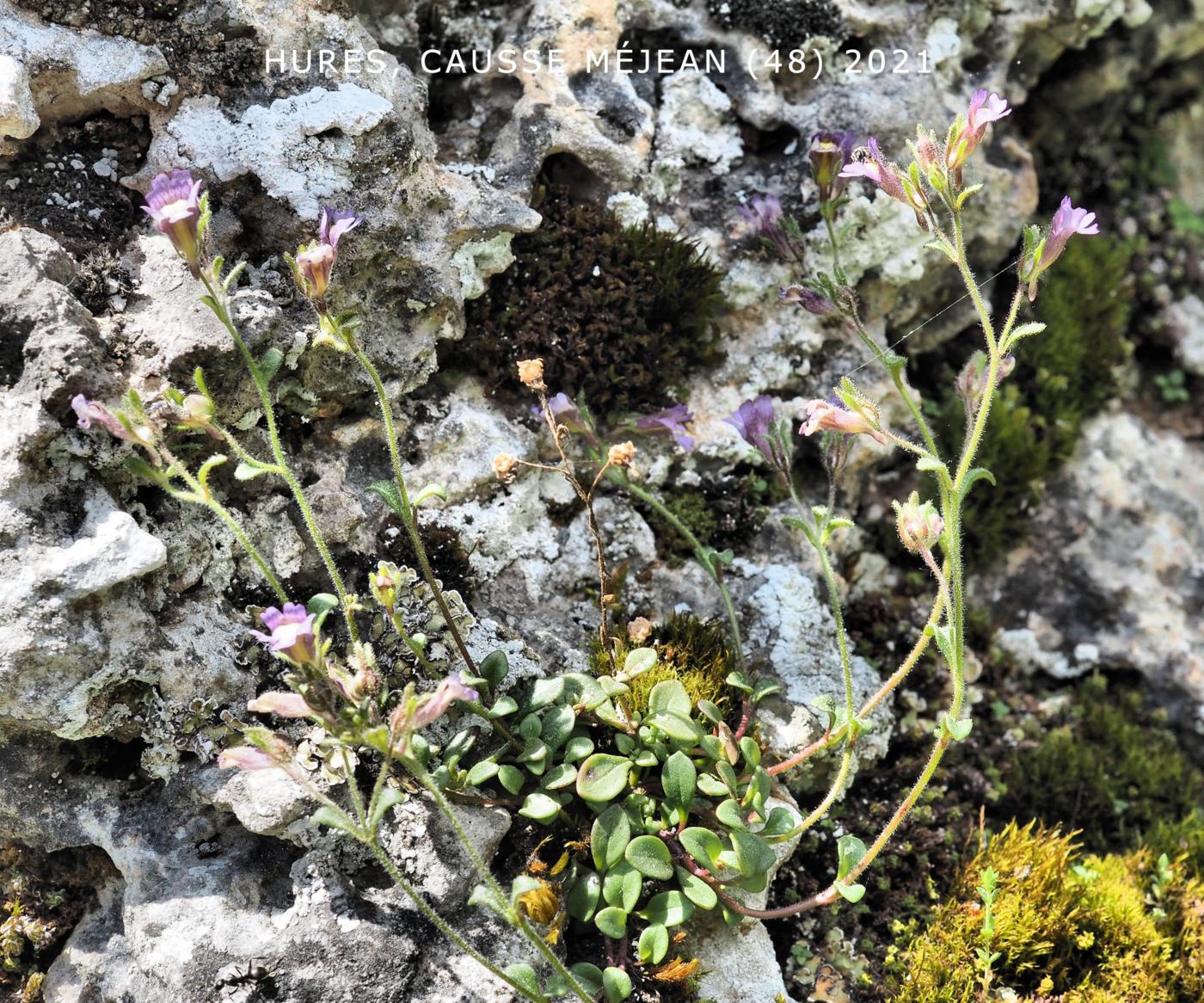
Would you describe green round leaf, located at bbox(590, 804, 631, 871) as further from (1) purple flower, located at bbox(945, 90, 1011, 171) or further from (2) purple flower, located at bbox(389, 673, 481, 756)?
(1) purple flower, located at bbox(945, 90, 1011, 171)

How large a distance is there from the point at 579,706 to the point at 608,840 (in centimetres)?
40

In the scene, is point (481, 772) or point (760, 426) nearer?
point (481, 772)

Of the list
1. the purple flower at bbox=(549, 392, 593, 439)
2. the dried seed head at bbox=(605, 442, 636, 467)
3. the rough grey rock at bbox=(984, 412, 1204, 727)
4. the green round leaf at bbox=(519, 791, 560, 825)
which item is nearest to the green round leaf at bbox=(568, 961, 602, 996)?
the green round leaf at bbox=(519, 791, 560, 825)

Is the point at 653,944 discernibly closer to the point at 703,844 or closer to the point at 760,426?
the point at 703,844

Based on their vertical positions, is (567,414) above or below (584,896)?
above

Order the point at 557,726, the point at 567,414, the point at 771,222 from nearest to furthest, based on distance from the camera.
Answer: the point at 557,726 < the point at 567,414 < the point at 771,222

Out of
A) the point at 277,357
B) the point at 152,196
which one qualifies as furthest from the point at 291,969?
the point at 152,196

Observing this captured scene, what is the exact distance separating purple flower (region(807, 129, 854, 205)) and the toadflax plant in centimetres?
45

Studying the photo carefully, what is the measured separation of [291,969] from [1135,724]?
3.49 meters

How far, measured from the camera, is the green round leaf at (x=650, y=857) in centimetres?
290

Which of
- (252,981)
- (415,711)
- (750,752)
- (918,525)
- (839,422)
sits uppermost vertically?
(839,422)

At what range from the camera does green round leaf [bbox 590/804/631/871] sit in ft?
A: 9.61

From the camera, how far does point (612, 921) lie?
9.35ft

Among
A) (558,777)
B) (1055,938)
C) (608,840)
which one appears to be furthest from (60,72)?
(1055,938)
